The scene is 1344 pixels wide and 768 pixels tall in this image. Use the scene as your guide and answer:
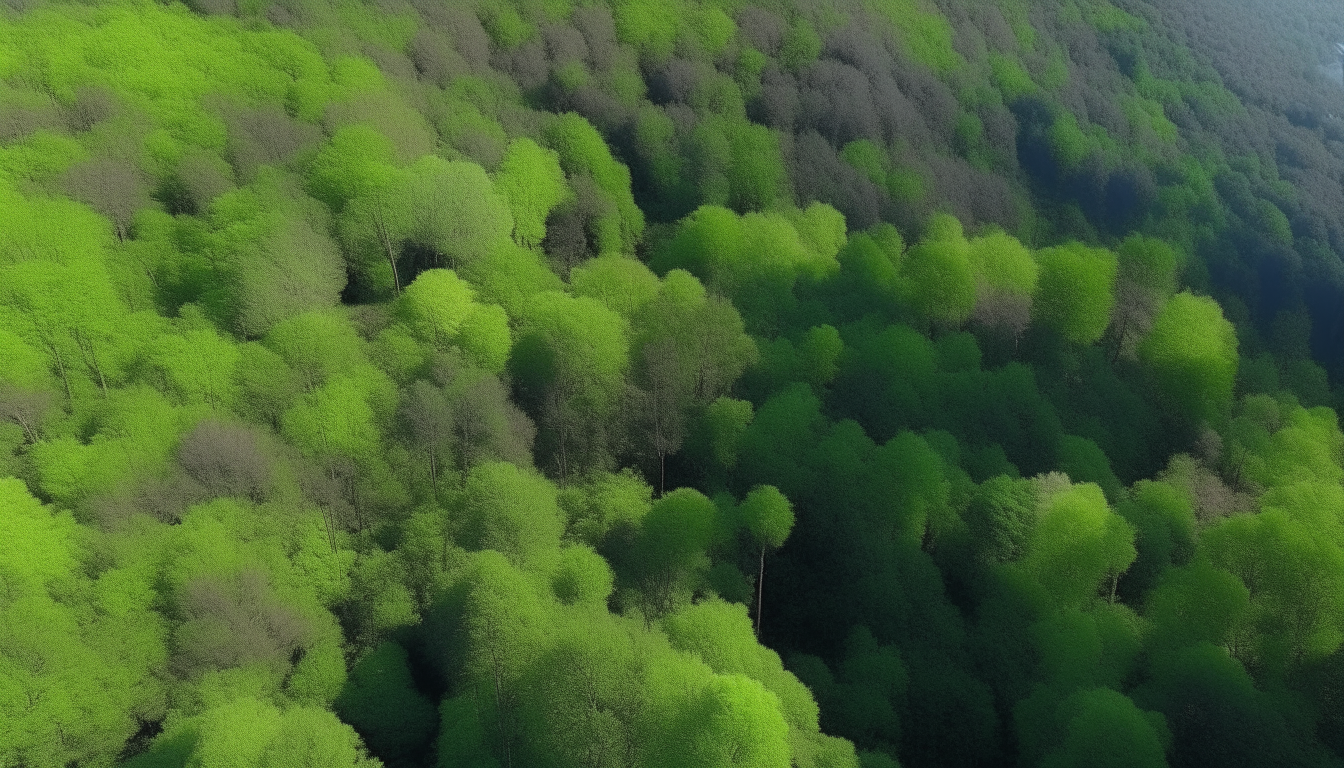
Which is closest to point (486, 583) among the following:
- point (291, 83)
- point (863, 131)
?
point (291, 83)

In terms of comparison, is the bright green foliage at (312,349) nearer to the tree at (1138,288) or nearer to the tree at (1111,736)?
the tree at (1111,736)

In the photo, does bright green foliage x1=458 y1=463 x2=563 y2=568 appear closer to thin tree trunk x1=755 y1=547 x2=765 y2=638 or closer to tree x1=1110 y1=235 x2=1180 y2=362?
thin tree trunk x1=755 y1=547 x2=765 y2=638

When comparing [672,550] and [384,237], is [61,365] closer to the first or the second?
[384,237]

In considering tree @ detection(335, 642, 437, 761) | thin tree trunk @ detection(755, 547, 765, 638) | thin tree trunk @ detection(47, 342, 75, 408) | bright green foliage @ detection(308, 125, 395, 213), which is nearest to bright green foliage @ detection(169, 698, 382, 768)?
tree @ detection(335, 642, 437, 761)

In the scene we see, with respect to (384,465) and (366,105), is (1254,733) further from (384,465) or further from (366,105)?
(366,105)

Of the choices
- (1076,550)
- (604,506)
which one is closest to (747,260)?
(604,506)

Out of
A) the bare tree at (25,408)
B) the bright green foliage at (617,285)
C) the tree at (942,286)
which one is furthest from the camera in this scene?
the tree at (942,286)

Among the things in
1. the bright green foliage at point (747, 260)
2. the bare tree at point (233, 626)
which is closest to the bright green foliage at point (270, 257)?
the bare tree at point (233, 626)
